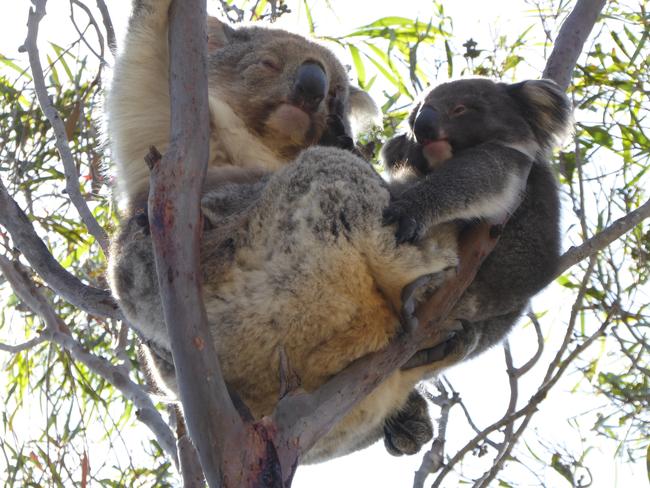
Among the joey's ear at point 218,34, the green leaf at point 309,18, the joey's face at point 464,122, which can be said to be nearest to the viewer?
the joey's face at point 464,122

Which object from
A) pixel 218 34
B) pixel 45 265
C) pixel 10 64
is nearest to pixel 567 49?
pixel 218 34

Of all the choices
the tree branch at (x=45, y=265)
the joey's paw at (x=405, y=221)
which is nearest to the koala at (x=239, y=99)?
the tree branch at (x=45, y=265)

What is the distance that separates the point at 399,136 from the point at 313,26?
141cm

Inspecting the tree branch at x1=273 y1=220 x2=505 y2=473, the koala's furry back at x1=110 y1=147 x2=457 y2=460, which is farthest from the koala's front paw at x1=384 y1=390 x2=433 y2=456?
the koala's furry back at x1=110 y1=147 x2=457 y2=460

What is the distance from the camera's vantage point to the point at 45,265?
3.28m

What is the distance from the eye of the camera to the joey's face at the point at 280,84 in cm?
345

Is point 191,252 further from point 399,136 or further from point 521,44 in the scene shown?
point 521,44

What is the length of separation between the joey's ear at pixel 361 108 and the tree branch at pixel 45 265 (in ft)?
4.38

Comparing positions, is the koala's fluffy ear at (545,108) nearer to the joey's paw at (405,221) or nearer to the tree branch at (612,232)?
the tree branch at (612,232)

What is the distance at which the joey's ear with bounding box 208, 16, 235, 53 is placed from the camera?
3783mm

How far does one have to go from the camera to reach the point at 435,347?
115 inches

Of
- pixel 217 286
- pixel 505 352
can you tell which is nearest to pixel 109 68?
pixel 217 286

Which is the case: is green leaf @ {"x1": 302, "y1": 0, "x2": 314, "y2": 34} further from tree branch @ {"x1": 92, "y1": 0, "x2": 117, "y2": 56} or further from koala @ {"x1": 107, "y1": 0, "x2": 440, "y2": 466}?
koala @ {"x1": 107, "y1": 0, "x2": 440, "y2": 466}

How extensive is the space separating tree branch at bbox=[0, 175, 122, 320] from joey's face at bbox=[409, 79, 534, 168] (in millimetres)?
1152
